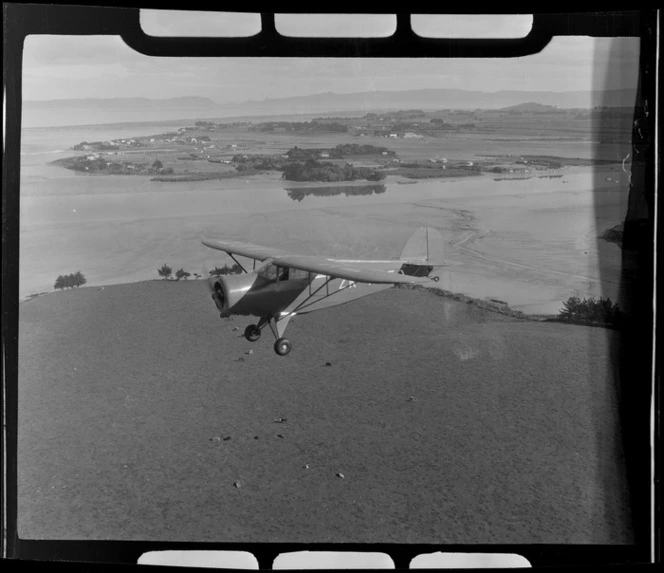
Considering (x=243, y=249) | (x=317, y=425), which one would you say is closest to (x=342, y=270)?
(x=243, y=249)

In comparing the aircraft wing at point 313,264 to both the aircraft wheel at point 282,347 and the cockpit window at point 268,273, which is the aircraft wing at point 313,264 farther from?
the aircraft wheel at point 282,347

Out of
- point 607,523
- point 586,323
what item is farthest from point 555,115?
point 607,523

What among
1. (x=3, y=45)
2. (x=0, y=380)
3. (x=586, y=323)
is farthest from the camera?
(x=586, y=323)

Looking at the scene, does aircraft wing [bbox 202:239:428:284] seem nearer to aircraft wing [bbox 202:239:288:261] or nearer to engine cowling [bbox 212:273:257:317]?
aircraft wing [bbox 202:239:288:261]

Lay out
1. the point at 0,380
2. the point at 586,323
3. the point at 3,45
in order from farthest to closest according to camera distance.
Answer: the point at 586,323
the point at 0,380
the point at 3,45

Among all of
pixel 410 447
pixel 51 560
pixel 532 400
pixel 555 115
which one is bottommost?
pixel 51 560

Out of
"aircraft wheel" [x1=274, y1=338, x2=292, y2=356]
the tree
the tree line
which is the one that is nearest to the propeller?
the tree

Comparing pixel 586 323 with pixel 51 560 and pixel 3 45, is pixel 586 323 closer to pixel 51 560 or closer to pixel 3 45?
pixel 51 560
